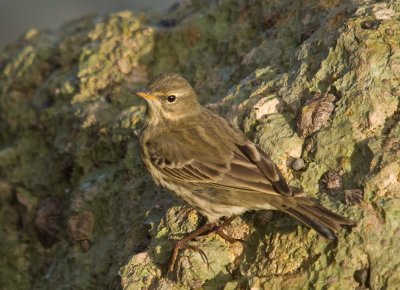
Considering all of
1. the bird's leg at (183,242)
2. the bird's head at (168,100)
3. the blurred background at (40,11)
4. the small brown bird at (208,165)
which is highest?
the blurred background at (40,11)

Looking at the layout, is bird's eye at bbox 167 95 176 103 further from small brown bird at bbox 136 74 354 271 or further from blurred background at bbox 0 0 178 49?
blurred background at bbox 0 0 178 49

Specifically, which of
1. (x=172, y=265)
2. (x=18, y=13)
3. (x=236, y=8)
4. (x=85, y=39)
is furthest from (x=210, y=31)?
(x=18, y=13)

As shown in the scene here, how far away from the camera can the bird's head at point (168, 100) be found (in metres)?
6.95

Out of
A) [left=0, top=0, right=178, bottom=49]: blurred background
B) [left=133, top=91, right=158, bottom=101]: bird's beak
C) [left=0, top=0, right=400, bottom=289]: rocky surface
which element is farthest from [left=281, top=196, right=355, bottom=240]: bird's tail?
[left=0, top=0, right=178, bottom=49]: blurred background

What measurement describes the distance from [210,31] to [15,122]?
2.59m

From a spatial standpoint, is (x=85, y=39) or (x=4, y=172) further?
(x=85, y=39)

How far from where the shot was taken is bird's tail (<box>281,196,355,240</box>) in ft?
16.4

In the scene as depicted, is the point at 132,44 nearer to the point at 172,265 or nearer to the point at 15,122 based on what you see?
the point at 15,122

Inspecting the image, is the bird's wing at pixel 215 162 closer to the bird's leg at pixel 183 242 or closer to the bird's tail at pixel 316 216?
the bird's tail at pixel 316 216

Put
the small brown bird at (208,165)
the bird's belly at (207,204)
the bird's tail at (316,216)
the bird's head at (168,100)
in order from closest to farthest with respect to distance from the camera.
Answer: the bird's tail at (316,216)
the small brown bird at (208,165)
the bird's belly at (207,204)
the bird's head at (168,100)

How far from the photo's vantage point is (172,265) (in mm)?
5688

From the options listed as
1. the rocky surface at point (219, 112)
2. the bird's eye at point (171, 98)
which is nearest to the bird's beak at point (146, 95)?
the bird's eye at point (171, 98)

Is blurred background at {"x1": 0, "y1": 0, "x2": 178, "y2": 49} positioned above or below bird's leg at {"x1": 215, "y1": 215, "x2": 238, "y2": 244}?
above

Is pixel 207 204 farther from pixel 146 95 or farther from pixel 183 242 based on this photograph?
pixel 146 95
